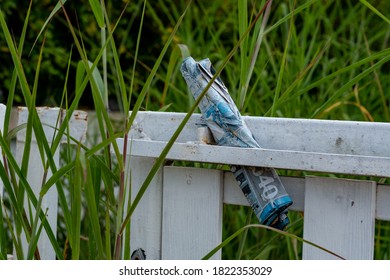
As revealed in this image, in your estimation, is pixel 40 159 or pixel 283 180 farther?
pixel 40 159

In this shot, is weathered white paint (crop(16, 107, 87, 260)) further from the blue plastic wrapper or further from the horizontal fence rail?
the blue plastic wrapper

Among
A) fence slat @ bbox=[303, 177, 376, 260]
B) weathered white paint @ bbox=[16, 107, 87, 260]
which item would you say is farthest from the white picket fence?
weathered white paint @ bbox=[16, 107, 87, 260]

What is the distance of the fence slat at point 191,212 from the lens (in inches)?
43.9

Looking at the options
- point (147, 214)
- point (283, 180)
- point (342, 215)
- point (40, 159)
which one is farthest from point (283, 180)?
point (40, 159)

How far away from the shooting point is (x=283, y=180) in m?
1.08

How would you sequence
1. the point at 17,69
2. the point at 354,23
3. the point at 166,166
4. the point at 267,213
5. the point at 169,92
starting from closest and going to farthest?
the point at 17,69
the point at 267,213
the point at 166,166
the point at 169,92
the point at 354,23

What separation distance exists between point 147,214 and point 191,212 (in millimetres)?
91

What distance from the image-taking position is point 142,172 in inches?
46.9

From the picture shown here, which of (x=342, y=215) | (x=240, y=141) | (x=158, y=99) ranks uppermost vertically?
(x=158, y=99)

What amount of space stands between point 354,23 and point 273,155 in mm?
1619

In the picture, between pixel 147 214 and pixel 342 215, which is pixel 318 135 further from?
pixel 147 214

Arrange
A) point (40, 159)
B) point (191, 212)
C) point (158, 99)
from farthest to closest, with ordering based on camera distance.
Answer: point (158, 99) → point (40, 159) → point (191, 212)

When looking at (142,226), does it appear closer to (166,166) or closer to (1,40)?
(166,166)

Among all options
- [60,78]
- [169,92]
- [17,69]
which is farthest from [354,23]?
[17,69]
